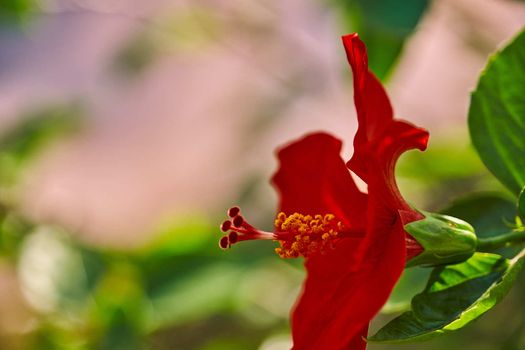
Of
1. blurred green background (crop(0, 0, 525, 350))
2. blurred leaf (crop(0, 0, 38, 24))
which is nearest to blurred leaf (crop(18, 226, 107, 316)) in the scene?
blurred green background (crop(0, 0, 525, 350))

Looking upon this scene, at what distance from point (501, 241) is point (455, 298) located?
0.22 ft

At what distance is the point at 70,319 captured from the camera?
145 cm

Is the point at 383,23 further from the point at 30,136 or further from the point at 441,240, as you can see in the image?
the point at 30,136

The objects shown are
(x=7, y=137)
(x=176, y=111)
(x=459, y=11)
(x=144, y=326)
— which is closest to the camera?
(x=144, y=326)

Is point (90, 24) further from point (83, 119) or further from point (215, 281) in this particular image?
point (215, 281)

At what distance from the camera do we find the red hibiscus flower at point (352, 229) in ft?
1.80

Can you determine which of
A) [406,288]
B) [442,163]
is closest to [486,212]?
[406,288]

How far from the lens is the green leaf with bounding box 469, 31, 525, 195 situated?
2.16 feet

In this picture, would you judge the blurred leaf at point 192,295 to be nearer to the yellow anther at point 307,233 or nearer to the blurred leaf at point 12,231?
the blurred leaf at point 12,231

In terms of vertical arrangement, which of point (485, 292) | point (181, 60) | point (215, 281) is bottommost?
point (215, 281)

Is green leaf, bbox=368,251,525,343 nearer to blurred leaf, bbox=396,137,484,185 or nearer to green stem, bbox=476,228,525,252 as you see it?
green stem, bbox=476,228,525,252

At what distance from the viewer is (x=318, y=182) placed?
716 mm

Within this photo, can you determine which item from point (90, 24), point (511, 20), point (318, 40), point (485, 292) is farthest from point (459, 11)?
point (90, 24)

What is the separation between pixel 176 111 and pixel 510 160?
2.36m
